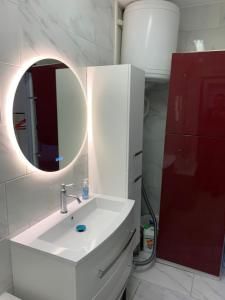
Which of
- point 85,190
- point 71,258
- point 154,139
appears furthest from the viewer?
point 154,139

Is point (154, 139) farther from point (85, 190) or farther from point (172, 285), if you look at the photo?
point (172, 285)

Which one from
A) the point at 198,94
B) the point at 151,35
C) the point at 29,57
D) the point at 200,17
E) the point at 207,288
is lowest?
the point at 207,288

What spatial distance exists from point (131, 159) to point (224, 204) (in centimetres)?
86

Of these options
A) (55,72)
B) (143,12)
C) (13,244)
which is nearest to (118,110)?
(55,72)

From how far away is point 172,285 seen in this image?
1.94 m

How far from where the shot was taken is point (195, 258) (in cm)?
208

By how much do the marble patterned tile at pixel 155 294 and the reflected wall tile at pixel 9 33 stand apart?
1864 millimetres

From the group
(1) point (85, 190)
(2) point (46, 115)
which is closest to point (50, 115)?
(2) point (46, 115)

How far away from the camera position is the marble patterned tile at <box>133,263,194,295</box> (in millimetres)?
1921

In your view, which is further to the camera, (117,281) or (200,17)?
(200,17)

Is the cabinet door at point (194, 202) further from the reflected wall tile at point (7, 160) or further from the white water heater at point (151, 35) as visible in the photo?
the reflected wall tile at point (7, 160)

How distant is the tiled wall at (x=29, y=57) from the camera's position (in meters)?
1.11

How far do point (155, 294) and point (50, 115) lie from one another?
1.60 metres

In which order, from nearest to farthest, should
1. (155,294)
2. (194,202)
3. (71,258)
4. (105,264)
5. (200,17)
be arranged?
(71,258), (105,264), (155,294), (194,202), (200,17)
